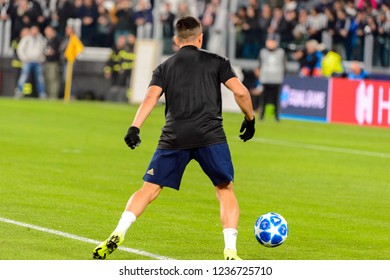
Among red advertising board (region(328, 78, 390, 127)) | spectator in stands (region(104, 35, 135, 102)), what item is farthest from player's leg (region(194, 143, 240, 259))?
spectator in stands (region(104, 35, 135, 102))

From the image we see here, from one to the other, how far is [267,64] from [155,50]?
6986 millimetres

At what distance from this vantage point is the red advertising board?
106ft

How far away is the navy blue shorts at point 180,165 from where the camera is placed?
10.7 m

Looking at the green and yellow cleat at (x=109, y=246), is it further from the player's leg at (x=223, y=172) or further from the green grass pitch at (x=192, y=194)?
the player's leg at (x=223, y=172)

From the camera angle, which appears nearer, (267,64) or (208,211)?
(208,211)

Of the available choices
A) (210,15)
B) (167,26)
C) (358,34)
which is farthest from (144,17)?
(358,34)

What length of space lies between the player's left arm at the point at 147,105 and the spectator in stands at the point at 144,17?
105ft

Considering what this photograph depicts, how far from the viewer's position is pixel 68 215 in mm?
14094

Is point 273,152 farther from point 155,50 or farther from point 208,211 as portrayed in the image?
point 155,50

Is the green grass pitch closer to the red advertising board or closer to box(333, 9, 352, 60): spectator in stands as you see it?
the red advertising board

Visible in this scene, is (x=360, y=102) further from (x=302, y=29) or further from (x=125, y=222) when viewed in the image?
(x=125, y=222)

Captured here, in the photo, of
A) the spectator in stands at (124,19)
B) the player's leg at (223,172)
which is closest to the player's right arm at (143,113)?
the player's leg at (223,172)

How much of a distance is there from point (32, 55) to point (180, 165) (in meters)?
32.0
